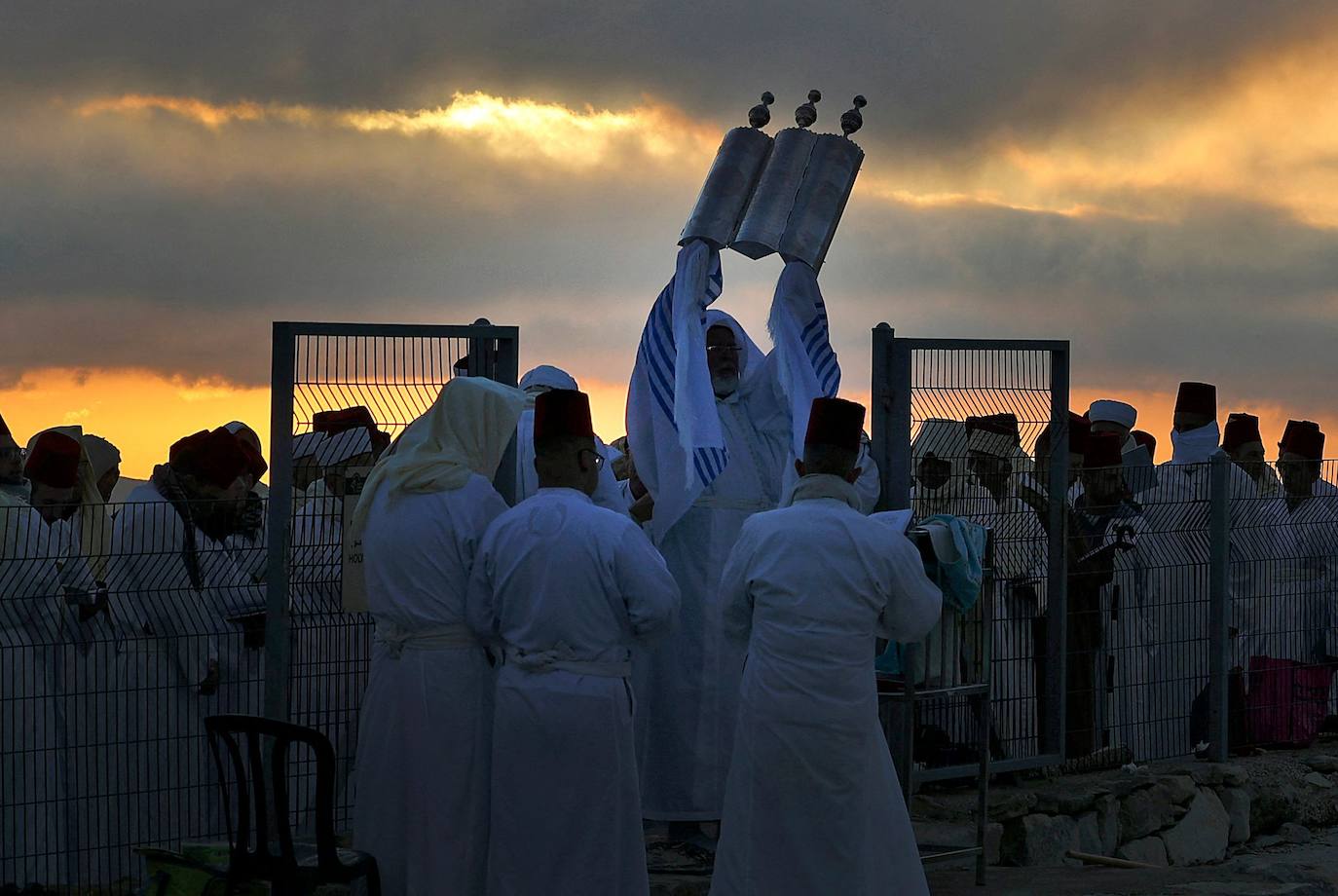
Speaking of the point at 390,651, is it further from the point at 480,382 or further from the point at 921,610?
the point at 921,610

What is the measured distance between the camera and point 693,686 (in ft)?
28.5

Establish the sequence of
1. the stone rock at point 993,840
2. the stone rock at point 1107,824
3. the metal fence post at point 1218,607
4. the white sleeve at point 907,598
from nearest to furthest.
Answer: the white sleeve at point 907,598 → the stone rock at point 993,840 → the stone rock at point 1107,824 → the metal fence post at point 1218,607

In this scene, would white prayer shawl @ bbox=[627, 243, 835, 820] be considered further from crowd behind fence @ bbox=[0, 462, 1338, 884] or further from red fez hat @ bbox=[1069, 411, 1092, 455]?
red fez hat @ bbox=[1069, 411, 1092, 455]

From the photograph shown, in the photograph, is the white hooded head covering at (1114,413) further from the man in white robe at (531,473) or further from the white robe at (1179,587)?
the man in white robe at (531,473)

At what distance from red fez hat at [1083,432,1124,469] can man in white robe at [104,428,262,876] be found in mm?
5674

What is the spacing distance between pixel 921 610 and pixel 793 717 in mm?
666

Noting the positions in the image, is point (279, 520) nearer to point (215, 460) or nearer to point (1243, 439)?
point (215, 460)

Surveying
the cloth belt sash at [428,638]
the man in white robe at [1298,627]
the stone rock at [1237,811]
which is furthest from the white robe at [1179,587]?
the cloth belt sash at [428,638]

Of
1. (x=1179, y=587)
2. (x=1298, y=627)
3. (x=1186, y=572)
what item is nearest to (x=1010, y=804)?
(x=1179, y=587)

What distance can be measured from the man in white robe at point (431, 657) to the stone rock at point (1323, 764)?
6.82 m

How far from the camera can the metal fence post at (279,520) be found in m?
7.81

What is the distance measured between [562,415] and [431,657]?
45.3 inches

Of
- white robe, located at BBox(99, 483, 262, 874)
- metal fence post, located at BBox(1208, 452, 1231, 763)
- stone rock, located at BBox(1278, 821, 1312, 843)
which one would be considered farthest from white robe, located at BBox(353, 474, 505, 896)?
stone rock, located at BBox(1278, 821, 1312, 843)

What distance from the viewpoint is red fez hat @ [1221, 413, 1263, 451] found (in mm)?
13031
